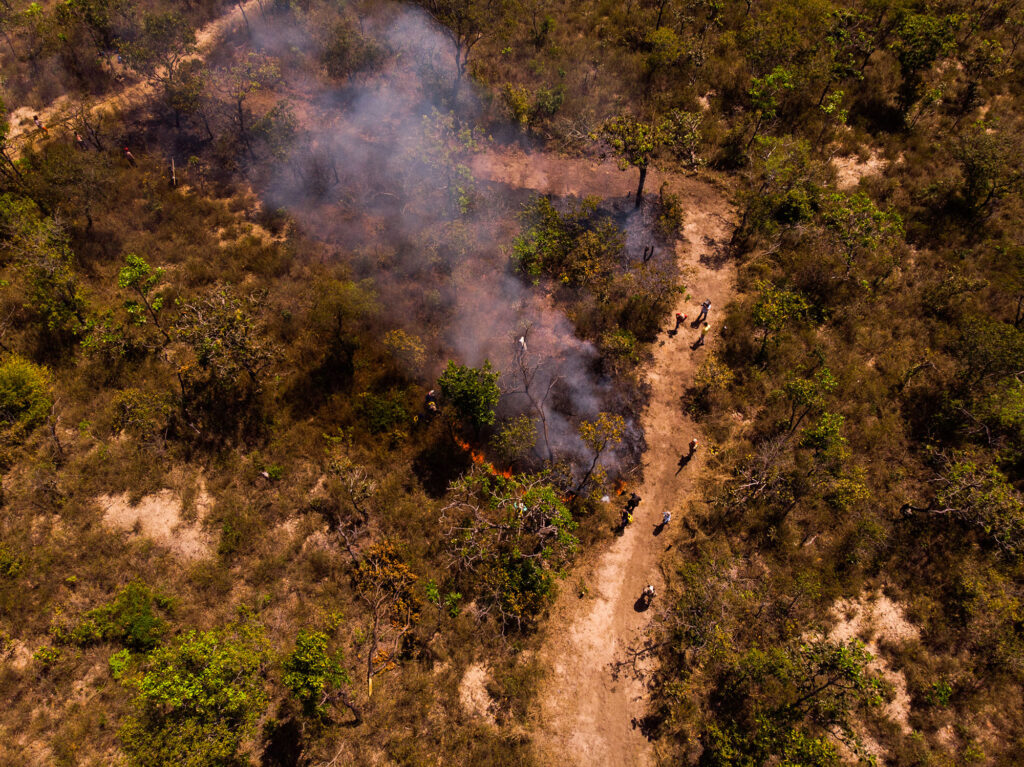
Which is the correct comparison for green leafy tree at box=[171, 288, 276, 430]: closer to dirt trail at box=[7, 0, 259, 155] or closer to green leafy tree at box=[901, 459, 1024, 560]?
dirt trail at box=[7, 0, 259, 155]

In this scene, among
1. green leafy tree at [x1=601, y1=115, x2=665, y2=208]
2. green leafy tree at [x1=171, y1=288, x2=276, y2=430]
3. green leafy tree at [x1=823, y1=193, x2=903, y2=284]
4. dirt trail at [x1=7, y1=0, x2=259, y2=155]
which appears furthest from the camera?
dirt trail at [x1=7, y1=0, x2=259, y2=155]

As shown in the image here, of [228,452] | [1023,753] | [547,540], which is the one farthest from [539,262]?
[1023,753]

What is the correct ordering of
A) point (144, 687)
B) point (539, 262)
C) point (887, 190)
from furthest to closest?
point (887, 190) → point (539, 262) → point (144, 687)

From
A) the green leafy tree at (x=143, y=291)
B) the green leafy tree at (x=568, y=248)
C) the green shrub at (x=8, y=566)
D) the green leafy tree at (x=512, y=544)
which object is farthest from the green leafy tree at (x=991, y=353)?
the green shrub at (x=8, y=566)

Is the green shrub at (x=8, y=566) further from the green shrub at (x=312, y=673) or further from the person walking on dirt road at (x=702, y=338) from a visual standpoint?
the person walking on dirt road at (x=702, y=338)

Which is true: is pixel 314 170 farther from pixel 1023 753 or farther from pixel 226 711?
pixel 1023 753

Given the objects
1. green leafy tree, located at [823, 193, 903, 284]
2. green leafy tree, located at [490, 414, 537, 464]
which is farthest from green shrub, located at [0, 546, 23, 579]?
green leafy tree, located at [823, 193, 903, 284]
